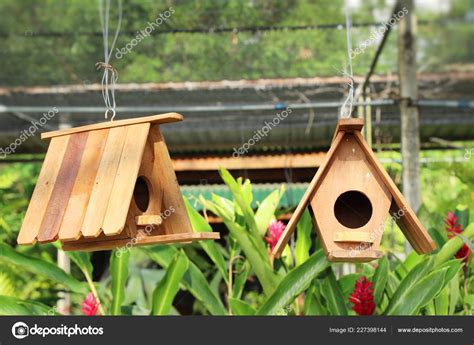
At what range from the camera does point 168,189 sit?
7.78 feet

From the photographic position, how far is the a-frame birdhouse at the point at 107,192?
2.09m

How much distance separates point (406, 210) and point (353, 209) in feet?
0.94

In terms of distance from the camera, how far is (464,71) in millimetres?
5348

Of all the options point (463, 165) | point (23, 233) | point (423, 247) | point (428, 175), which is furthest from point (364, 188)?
point (428, 175)

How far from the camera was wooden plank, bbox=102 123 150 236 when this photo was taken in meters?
2.02

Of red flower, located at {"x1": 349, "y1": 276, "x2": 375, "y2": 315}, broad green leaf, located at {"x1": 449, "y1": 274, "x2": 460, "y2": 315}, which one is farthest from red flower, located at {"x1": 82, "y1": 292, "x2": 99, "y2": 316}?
broad green leaf, located at {"x1": 449, "y1": 274, "x2": 460, "y2": 315}

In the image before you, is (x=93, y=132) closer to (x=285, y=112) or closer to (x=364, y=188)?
(x=364, y=188)

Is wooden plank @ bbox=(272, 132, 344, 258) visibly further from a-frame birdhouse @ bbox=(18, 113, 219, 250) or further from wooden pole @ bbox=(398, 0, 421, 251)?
wooden pole @ bbox=(398, 0, 421, 251)

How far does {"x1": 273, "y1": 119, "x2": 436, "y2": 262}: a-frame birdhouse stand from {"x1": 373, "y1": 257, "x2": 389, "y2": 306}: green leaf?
3.65 feet

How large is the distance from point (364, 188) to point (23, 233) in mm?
981

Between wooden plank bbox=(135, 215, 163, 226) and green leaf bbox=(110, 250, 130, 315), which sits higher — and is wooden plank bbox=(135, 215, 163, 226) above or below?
below

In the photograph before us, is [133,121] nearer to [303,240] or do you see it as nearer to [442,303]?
[303,240]

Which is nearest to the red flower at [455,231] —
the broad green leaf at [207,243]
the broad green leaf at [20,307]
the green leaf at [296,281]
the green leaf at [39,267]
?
the green leaf at [296,281]
